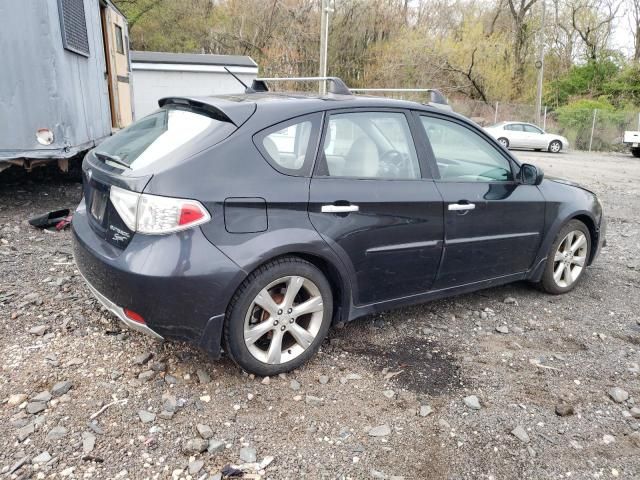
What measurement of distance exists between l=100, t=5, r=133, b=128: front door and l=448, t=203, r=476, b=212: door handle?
7.29 meters

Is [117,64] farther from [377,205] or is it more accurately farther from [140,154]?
[377,205]

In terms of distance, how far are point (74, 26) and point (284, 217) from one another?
5058 mm

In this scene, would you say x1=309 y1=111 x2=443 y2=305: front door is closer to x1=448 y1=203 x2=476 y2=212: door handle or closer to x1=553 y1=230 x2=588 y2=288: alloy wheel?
x1=448 y1=203 x2=476 y2=212: door handle

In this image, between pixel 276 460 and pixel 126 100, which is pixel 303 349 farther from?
pixel 126 100

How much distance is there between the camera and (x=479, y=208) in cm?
381

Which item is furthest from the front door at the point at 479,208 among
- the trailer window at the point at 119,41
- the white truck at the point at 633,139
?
the white truck at the point at 633,139

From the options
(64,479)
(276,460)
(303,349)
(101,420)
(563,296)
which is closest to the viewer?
(64,479)

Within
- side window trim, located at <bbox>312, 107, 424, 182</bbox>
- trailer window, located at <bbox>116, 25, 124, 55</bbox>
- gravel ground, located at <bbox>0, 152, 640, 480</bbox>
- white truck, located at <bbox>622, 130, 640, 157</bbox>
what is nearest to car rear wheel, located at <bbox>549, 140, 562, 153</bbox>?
white truck, located at <bbox>622, 130, 640, 157</bbox>

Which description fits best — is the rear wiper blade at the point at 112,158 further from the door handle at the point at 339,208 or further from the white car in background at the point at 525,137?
the white car in background at the point at 525,137

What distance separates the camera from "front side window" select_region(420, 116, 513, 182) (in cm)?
374

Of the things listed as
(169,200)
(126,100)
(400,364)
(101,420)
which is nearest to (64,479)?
(101,420)

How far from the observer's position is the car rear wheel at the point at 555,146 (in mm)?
23891

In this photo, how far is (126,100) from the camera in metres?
10.2

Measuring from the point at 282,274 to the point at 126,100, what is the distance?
8525mm
